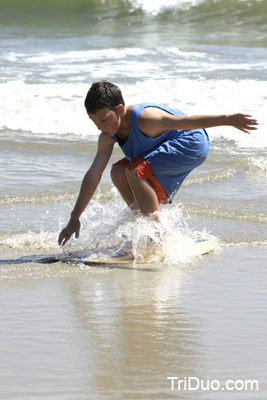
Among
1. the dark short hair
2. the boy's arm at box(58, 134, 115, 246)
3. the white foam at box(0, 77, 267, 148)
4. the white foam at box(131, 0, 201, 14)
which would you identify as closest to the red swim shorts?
the boy's arm at box(58, 134, 115, 246)

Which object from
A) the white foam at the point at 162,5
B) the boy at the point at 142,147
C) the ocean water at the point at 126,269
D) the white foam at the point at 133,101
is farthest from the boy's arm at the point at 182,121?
the white foam at the point at 162,5

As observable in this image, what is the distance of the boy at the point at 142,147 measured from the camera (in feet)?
13.9

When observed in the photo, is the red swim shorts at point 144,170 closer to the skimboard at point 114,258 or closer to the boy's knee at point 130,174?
the boy's knee at point 130,174

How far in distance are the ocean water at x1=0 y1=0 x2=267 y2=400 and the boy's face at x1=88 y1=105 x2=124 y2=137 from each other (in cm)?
63

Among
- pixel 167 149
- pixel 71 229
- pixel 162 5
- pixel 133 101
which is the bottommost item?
pixel 71 229

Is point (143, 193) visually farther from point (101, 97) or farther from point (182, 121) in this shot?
point (101, 97)

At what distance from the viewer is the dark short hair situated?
13.7 feet

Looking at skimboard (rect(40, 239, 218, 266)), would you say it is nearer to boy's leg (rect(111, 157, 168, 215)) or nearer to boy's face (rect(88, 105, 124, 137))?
boy's leg (rect(111, 157, 168, 215))

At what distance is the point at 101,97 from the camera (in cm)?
418

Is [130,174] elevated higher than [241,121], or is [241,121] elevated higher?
[241,121]

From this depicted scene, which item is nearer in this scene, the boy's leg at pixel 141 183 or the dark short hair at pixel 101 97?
the dark short hair at pixel 101 97

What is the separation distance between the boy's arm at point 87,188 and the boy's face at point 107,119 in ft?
0.79

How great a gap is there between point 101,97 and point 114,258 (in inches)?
39.7

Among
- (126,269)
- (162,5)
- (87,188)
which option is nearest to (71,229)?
(87,188)
